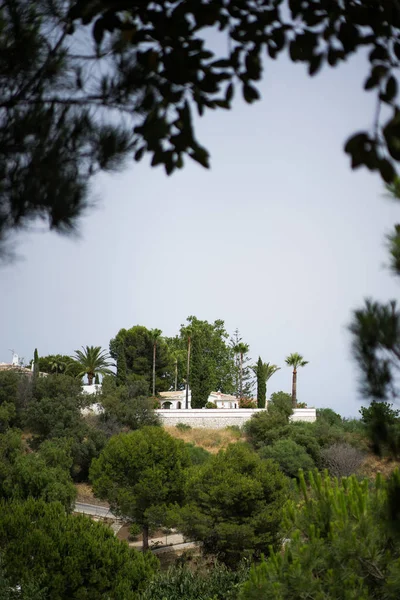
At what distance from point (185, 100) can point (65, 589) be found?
1566 centimetres

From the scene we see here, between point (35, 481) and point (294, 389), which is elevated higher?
point (294, 389)

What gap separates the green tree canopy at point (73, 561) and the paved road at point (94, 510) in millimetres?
14130

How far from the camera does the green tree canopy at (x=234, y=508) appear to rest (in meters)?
23.8

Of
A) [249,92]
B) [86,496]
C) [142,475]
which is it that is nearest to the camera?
[249,92]

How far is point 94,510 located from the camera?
31547 millimetres

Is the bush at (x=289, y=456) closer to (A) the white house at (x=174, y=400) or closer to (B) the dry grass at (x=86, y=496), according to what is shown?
(B) the dry grass at (x=86, y=496)

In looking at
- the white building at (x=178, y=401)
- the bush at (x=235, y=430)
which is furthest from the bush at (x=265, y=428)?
the white building at (x=178, y=401)

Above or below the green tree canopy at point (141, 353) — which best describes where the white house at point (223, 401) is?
below

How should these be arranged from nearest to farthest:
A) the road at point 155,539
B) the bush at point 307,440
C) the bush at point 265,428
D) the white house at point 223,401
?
the road at point 155,539, the bush at point 307,440, the bush at point 265,428, the white house at point 223,401

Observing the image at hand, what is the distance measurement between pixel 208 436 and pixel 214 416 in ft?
6.68

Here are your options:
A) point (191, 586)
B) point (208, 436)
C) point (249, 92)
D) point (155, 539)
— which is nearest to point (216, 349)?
point (208, 436)

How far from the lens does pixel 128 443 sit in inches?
1121

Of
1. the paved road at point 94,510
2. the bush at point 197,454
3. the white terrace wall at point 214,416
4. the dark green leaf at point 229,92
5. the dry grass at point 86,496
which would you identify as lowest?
the paved road at point 94,510

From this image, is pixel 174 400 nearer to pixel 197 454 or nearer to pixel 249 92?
pixel 197 454
